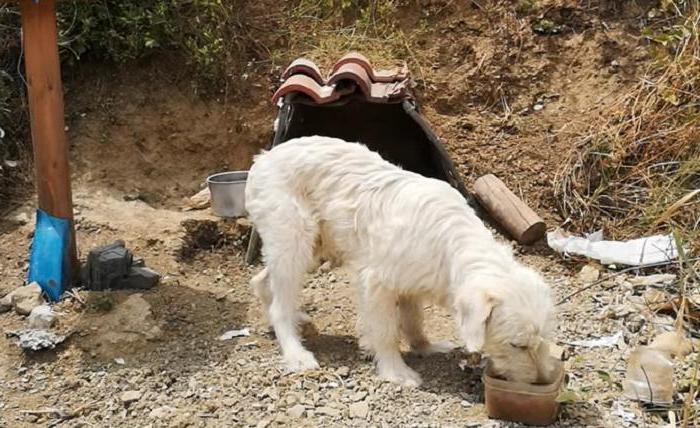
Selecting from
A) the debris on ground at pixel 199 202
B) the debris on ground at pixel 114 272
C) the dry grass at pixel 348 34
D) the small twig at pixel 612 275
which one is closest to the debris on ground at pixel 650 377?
the small twig at pixel 612 275

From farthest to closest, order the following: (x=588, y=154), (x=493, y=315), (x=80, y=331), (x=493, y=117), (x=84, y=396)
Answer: (x=493, y=117) → (x=588, y=154) → (x=80, y=331) → (x=84, y=396) → (x=493, y=315)

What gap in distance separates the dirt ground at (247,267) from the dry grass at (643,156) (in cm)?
24

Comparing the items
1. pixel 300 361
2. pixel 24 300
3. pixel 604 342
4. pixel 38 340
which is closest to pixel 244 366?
pixel 300 361

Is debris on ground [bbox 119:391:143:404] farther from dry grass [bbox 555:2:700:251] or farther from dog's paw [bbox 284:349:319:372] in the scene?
dry grass [bbox 555:2:700:251]

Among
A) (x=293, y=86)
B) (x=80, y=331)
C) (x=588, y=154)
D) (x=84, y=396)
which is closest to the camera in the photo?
(x=84, y=396)

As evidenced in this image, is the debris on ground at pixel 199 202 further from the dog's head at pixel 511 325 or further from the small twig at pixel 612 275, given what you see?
the dog's head at pixel 511 325

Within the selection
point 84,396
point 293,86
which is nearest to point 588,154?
point 293,86

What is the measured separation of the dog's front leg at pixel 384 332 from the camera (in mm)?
5137

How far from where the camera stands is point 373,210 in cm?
528

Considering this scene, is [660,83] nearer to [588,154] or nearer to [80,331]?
[588,154]

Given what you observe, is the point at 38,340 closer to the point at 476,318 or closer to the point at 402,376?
the point at 402,376

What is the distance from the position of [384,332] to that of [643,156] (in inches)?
131

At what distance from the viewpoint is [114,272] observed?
6.18 m

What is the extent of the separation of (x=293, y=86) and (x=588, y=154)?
2.60 m
